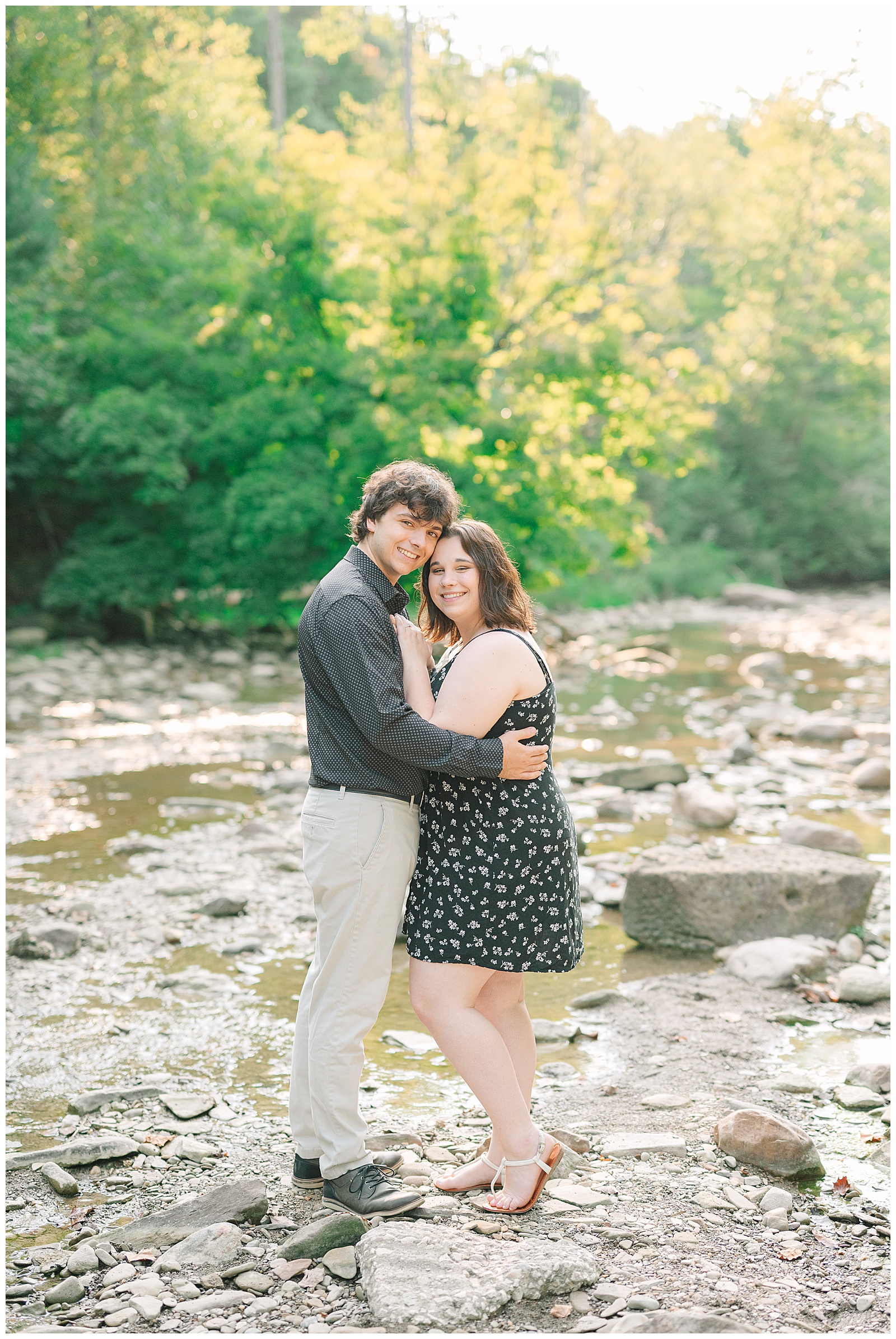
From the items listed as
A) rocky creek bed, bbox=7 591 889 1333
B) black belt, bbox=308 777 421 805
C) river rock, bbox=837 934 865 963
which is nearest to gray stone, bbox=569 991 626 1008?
rocky creek bed, bbox=7 591 889 1333

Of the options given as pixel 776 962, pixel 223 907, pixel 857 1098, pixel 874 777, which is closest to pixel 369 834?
pixel 857 1098

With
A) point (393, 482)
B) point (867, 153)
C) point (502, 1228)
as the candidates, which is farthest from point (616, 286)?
point (867, 153)

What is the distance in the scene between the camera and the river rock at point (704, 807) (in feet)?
28.2

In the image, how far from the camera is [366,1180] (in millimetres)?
3490

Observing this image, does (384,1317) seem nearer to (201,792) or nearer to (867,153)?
(201,792)

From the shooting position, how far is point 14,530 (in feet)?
60.1

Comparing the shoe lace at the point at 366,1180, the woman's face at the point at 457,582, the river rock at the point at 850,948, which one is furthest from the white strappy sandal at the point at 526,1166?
the river rock at the point at 850,948

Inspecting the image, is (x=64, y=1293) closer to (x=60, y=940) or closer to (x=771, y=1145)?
(x=771, y=1145)

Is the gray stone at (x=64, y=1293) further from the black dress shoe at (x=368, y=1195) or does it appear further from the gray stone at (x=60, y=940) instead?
the gray stone at (x=60, y=940)

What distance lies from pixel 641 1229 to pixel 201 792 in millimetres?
Result: 6855

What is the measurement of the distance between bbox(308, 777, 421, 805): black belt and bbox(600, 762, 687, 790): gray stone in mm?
6535

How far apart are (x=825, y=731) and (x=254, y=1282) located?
406 inches

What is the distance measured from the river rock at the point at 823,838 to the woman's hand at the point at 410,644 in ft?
16.4

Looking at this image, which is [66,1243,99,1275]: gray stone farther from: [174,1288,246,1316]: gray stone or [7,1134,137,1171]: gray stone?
[7,1134,137,1171]: gray stone
